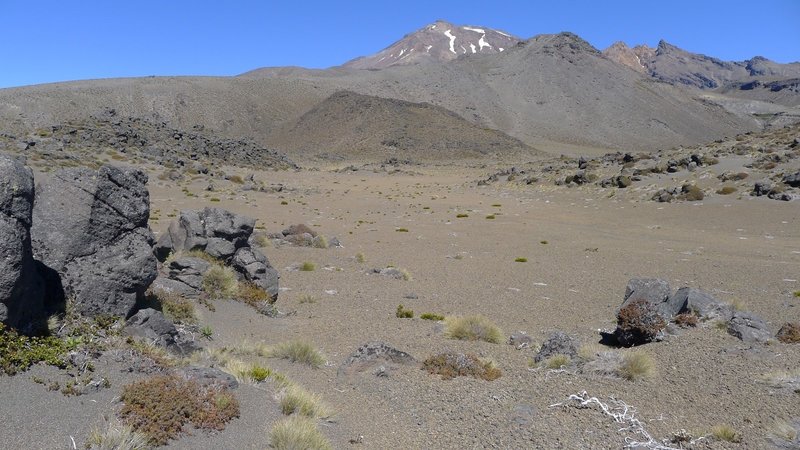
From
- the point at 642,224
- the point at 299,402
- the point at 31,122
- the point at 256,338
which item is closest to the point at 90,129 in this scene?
the point at 31,122

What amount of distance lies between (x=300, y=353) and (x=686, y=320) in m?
6.80

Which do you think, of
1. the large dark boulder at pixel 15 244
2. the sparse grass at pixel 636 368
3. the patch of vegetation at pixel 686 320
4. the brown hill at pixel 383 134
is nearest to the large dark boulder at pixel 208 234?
the large dark boulder at pixel 15 244

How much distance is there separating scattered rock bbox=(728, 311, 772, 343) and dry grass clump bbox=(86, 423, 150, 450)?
9043 mm

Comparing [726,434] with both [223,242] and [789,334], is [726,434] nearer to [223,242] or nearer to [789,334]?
[789,334]

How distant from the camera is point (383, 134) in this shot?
91.6m

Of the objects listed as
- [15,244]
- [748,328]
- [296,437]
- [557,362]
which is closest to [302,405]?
[296,437]

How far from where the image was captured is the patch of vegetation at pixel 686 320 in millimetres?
10891

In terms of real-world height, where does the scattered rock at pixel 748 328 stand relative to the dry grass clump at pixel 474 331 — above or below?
above

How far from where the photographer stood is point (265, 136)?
10025cm

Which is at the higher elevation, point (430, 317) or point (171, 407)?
point (171, 407)

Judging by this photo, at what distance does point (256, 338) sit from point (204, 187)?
33179 millimetres

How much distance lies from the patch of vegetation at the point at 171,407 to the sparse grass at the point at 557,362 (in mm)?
4526

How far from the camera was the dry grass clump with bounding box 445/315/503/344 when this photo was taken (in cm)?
1074

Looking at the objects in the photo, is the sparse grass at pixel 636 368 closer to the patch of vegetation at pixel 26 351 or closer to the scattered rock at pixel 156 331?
the scattered rock at pixel 156 331
